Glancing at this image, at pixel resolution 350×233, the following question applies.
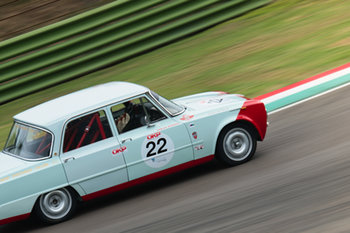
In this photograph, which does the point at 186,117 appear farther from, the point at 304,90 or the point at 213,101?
the point at 304,90

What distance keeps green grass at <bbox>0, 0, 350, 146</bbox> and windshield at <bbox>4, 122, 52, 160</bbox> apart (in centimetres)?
338

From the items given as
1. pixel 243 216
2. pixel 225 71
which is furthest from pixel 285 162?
pixel 225 71

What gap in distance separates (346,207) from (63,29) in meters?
7.95

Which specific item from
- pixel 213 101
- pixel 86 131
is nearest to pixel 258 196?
pixel 213 101

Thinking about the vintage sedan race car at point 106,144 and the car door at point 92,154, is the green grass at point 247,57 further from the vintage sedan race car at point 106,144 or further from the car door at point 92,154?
the car door at point 92,154

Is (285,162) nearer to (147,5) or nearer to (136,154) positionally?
(136,154)

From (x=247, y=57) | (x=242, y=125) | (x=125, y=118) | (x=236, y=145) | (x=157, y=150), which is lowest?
(x=236, y=145)

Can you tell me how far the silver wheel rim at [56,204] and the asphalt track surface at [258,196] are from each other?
16 centimetres

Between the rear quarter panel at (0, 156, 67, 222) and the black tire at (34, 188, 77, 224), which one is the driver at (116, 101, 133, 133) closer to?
the rear quarter panel at (0, 156, 67, 222)

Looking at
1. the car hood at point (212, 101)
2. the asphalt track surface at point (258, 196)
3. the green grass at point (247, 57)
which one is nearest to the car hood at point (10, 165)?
the asphalt track surface at point (258, 196)

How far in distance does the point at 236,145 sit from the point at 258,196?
1.23 metres

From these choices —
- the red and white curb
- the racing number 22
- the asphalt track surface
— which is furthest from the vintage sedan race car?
the red and white curb

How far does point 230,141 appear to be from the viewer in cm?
711

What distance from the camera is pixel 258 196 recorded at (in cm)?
607
